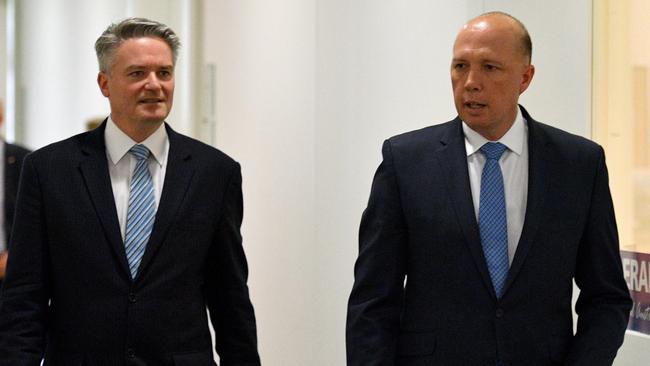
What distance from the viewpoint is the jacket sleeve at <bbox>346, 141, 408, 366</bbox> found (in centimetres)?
288

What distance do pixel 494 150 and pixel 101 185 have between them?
1.12 metres

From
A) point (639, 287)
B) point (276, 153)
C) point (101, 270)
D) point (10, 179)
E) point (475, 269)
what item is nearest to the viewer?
point (475, 269)

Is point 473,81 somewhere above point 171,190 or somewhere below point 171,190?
above

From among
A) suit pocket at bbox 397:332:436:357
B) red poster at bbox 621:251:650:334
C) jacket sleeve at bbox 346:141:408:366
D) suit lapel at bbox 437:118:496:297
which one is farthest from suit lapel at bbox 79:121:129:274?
red poster at bbox 621:251:650:334

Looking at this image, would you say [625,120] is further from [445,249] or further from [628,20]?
[445,249]

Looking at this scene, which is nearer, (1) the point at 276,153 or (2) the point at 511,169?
(2) the point at 511,169

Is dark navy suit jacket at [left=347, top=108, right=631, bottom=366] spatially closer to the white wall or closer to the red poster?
the red poster

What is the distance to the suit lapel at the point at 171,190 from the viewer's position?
121 inches

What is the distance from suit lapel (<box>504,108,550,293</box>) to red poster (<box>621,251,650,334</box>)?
0.94 meters

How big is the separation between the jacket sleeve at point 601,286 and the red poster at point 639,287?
2.58 ft

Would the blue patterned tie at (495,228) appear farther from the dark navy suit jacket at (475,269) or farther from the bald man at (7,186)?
the bald man at (7,186)

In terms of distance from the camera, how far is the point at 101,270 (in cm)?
307

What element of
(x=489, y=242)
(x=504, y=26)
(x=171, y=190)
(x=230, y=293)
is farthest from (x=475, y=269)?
(x=171, y=190)

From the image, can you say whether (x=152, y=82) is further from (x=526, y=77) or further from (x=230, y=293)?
(x=526, y=77)
